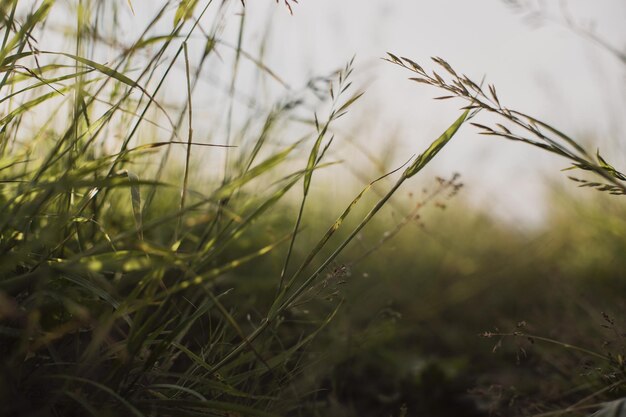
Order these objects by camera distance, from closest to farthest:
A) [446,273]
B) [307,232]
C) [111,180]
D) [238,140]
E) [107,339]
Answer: [111,180] → [107,339] → [238,140] → [307,232] → [446,273]

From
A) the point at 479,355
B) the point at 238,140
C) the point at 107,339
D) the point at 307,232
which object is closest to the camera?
the point at 107,339

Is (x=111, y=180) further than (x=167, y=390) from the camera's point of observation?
No

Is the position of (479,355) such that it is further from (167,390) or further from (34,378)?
(34,378)

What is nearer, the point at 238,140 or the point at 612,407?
the point at 612,407

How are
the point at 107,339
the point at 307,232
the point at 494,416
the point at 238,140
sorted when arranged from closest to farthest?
the point at 107,339
the point at 494,416
the point at 238,140
the point at 307,232

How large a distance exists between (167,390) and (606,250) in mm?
2298

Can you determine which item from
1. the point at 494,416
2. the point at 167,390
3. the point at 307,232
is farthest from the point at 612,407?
the point at 307,232

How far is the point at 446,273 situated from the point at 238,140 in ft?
4.88

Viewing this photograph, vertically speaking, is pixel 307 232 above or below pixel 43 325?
above

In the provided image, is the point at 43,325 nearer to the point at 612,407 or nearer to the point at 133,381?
the point at 133,381

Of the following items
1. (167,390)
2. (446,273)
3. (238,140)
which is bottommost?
(167,390)

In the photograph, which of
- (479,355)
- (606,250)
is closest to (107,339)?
(479,355)

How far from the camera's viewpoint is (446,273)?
276 centimetres

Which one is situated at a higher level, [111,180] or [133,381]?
[111,180]
